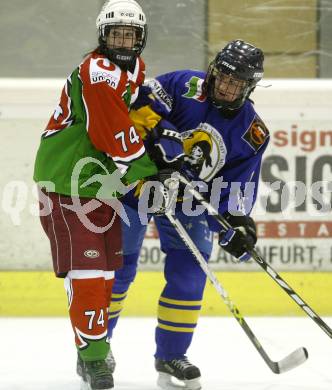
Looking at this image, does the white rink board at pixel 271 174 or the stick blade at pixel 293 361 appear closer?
the stick blade at pixel 293 361

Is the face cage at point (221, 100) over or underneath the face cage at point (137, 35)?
underneath

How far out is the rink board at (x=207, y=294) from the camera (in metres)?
4.33

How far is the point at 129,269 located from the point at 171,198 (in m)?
0.40

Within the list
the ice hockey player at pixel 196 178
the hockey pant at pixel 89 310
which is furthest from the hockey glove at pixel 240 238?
the hockey pant at pixel 89 310

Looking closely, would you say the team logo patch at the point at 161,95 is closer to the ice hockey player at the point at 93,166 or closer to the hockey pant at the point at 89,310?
the ice hockey player at the point at 93,166

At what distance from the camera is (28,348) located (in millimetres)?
3736

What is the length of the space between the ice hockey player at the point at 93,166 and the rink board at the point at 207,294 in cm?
141

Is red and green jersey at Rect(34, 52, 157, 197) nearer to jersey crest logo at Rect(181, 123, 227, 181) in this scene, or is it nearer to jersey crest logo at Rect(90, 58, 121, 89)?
jersey crest logo at Rect(90, 58, 121, 89)

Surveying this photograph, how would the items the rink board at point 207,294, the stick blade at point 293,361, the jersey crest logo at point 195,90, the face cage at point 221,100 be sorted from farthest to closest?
1. the rink board at point 207,294
2. the jersey crest logo at point 195,90
3. the face cage at point 221,100
4. the stick blade at point 293,361

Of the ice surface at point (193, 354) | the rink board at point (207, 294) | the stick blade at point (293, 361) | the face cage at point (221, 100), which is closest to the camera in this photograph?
the stick blade at point (293, 361)

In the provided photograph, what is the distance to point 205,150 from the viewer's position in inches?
126

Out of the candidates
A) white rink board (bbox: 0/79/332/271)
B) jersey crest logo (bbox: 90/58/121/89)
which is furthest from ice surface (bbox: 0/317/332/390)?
jersey crest logo (bbox: 90/58/121/89)

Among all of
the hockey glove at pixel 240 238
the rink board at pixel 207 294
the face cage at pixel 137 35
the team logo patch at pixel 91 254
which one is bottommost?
the rink board at pixel 207 294

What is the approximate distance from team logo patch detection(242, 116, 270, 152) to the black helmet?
0.11m
